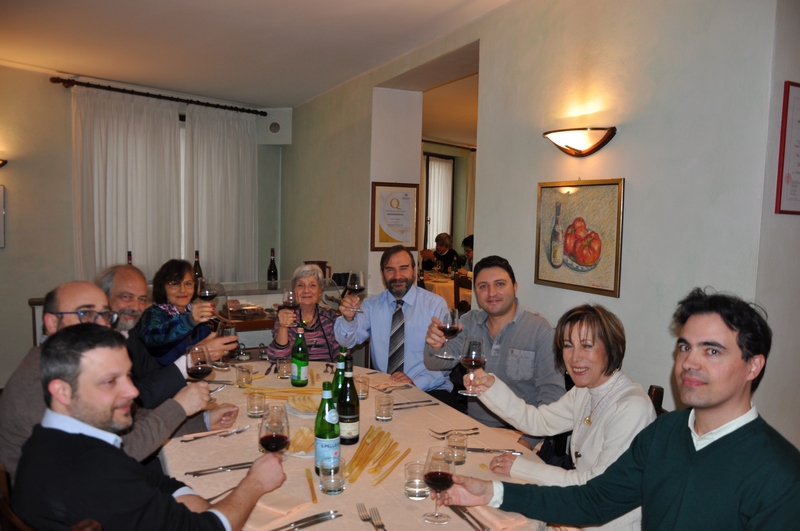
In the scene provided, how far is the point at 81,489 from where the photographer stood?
1337 mm

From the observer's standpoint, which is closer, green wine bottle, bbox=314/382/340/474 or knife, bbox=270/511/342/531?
knife, bbox=270/511/342/531

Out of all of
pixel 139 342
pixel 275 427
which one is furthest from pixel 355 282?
pixel 275 427

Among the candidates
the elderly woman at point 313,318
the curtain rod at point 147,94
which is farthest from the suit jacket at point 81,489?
the curtain rod at point 147,94

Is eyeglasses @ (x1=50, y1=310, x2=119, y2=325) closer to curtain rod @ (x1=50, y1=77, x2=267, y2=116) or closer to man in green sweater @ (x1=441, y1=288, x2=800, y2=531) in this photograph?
man in green sweater @ (x1=441, y1=288, x2=800, y2=531)

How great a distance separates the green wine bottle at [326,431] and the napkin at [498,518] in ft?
1.48

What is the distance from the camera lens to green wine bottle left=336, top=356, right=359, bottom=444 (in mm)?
2066

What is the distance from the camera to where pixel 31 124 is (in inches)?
237

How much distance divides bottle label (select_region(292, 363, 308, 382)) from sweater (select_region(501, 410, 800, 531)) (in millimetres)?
1402

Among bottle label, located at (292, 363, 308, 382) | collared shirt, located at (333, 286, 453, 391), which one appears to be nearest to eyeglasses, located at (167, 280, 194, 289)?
collared shirt, located at (333, 286, 453, 391)

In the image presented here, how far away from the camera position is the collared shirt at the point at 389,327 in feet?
11.8

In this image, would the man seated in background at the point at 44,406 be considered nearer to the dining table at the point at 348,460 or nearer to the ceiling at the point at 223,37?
the dining table at the point at 348,460

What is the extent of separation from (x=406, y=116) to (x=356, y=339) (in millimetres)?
3023

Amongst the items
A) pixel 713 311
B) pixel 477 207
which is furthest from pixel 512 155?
pixel 713 311

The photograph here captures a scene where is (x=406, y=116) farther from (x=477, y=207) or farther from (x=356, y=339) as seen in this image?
(x=356, y=339)
